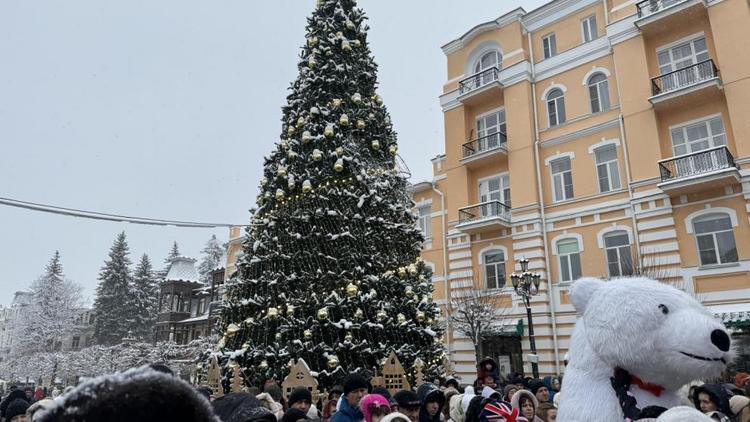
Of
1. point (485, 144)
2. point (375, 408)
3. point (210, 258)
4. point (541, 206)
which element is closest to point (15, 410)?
point (375, 408)

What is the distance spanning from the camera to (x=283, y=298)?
362 inches

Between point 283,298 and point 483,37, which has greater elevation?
point 483,37

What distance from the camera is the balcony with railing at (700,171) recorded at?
15195 mm

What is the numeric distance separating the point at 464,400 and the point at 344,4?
10.1 metres

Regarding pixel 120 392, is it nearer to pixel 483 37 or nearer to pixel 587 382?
pixel 587 382

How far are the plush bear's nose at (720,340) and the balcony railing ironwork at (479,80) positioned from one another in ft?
66.5

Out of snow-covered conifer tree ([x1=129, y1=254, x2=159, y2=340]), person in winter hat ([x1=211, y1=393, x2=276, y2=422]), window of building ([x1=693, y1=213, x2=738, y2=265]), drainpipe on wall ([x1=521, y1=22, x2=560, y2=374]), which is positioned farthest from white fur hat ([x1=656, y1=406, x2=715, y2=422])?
snow-covered conifer tree ([x1=129, y1=254, x2=159, y2=340])

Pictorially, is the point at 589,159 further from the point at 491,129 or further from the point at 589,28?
the point at 589,28

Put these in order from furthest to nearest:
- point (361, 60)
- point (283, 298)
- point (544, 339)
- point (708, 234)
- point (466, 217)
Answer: point (466, 217) → point (544, 339) → point (708, 234) → point (361, 60) → point (283, 298)

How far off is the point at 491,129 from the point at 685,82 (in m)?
7.80

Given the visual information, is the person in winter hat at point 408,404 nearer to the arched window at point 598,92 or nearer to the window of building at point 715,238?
the window of building at point 715,238

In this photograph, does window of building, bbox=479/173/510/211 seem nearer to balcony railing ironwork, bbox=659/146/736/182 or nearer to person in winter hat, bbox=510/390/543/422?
balcony railing ironwork, bbox=659/146/736/182

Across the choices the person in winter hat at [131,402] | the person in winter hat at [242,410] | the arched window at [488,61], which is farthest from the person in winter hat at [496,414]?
the arched window at [488,61]

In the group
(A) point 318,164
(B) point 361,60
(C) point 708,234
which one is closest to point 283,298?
(A) point 318,164
